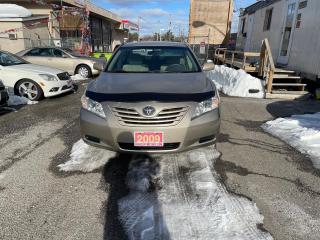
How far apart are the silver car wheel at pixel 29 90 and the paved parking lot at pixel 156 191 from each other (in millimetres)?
2945

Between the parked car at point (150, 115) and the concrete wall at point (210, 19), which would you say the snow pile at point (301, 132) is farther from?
the concrete wall at point (210, 19)

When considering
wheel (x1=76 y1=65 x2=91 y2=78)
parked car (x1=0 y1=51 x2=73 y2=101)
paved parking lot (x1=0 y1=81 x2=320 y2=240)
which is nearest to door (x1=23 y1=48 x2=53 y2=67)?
wheel (x1=76 y1=65 x2=91 y2=78)

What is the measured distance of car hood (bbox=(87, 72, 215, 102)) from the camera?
130 inches

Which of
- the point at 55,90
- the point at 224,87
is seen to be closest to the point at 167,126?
the point at 55,90

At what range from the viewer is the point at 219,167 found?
3740mm

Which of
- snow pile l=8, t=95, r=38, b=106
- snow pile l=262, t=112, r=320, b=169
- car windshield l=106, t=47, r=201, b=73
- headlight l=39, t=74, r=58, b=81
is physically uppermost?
car windshield l=106, t=47, r=201, b=73

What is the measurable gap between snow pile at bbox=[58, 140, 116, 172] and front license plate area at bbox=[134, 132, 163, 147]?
880mm

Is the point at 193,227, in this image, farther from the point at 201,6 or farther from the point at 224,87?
the point at 201,6

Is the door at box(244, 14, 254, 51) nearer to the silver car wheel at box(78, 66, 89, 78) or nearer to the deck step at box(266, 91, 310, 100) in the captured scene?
the deck step at box(266, 91, 310, 100)

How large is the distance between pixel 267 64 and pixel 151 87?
23.8ft

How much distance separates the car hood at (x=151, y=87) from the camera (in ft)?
10.8

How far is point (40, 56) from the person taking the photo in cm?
1158

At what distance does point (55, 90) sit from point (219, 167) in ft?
19.3

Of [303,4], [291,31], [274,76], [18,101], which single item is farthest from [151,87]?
[291,31]
